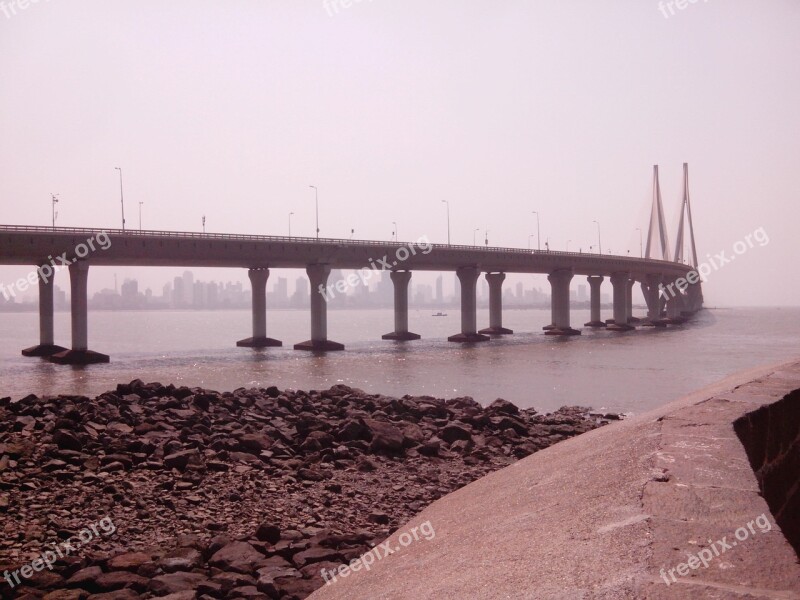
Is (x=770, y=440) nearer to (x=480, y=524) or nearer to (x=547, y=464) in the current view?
(x=547, y=464)

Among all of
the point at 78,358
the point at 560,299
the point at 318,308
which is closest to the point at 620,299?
the point at 560,299

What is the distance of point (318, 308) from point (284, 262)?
582 cm

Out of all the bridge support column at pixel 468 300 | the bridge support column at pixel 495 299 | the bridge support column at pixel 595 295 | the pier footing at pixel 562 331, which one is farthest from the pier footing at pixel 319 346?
the bridge support column at pixel 595 295

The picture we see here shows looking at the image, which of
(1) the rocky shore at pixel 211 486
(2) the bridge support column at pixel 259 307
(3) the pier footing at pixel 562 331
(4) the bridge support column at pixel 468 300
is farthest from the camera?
(3) the pier footing at pixel 562 331

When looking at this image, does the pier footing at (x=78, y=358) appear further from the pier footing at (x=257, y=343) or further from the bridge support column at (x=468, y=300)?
the bridge support column at (x=468, y=300)

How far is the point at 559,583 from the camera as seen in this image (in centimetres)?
355

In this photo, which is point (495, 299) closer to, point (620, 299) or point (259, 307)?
point (620, 299)

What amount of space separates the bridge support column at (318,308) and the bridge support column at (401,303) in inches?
463

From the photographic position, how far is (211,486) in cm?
1136

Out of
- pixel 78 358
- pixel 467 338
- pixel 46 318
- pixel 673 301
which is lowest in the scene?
pixel 467 338

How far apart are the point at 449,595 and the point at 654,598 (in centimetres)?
145

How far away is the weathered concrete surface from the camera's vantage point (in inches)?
128

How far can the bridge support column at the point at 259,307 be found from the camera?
68688 millimetres

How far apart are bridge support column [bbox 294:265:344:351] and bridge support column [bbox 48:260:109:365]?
1936 cm
